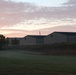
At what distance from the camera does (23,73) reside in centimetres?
1496

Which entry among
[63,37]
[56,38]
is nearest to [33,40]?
[56,38]

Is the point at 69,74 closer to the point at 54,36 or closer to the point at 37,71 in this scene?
the point at 37,71

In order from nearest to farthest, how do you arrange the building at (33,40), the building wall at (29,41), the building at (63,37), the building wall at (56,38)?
the building at (63,37)
the building wall at (56,38)
the building at (33,40)
the building wall at (29,41)

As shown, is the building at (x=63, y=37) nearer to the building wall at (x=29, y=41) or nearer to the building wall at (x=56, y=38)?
the building wall at (x=56, y=38)

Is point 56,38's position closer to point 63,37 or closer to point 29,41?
point 63,37

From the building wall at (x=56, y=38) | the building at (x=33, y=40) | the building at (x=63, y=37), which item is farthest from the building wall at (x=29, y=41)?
the building at (x=63, y=37)

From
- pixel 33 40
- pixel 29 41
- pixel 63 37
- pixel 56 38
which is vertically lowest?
pixel 29 41

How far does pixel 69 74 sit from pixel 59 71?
39.4 inches

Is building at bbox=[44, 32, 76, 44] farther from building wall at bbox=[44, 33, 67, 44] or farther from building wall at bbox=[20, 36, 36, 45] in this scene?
building wall at bbox=[20, 36, 36, 45]

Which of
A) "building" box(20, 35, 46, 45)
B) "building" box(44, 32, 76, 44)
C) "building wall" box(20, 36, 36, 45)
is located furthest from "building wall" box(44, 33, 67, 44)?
"building wall" box(20, 36, 36, 45)

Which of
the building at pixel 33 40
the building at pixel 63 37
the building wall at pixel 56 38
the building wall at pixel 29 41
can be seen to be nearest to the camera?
the building at pixel 63 37

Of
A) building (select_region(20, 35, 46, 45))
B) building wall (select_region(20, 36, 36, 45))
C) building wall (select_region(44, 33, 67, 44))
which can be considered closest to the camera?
building wall (select_region(44, 33, 67, 44))

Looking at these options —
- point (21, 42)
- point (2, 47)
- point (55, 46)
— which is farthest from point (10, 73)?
point (21, 42)

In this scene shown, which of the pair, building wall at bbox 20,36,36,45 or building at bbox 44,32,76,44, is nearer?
building at bbox 44,32,76,44
